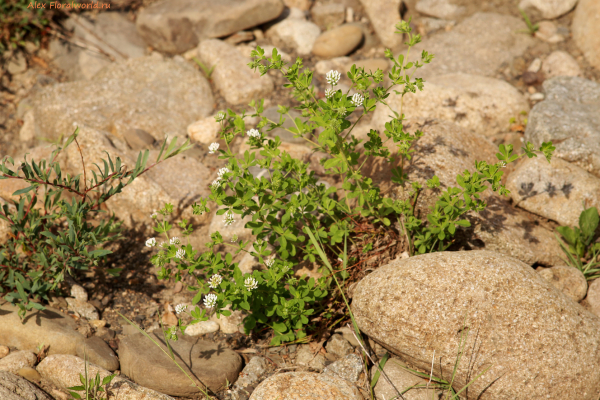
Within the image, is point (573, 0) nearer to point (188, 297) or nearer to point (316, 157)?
point (316, 157)

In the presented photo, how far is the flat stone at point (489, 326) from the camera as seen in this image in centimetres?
279

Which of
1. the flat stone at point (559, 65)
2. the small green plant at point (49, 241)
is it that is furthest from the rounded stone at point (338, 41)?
the small green plant at point (49, 241)

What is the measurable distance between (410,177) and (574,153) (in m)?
1.69

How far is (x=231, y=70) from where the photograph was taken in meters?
5.65

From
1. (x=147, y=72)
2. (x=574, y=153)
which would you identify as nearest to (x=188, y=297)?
(x=147, y=72)

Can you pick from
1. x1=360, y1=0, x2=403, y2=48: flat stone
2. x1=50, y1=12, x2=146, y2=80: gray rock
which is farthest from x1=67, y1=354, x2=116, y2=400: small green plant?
x1=360, y1=0, x2=403, y2=48: flat stone

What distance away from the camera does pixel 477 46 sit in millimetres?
5648

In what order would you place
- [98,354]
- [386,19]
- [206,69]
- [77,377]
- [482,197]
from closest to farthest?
1. [77,377]
2. [98,354]
3. [482,197]
4. [206,69]
5. [386,19]

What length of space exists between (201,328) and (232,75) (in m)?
3.34

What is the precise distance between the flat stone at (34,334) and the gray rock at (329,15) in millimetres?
5036

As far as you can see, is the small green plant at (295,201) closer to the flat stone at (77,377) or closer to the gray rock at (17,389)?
the flat stone at (77,377)

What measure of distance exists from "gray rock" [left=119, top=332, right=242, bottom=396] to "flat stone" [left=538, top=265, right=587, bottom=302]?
2.52 m

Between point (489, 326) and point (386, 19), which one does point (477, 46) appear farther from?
point (489, 326)

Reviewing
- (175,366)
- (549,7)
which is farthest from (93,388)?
(549,7)
